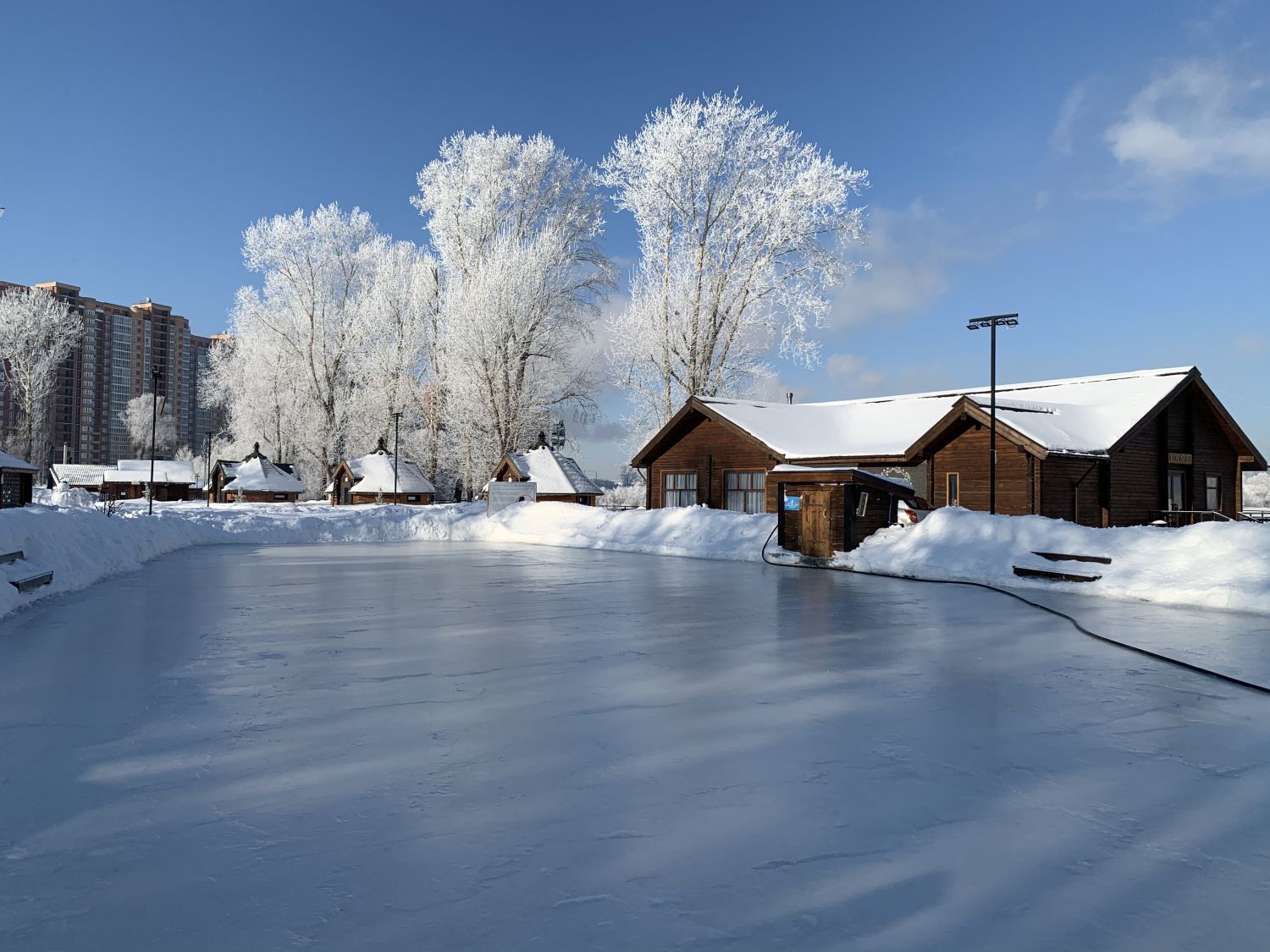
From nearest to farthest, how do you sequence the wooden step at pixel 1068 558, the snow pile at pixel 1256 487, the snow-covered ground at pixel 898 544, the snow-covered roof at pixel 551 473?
1. the snow-covered ground at pixel 898 544
2. the wooden step at pixel 1068 558
3. the snow-covered roof at pixel 551 473
4. the snow pile at pixel 1256 487

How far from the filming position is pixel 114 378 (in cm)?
14062

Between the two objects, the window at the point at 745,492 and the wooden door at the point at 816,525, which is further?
the window at the point at 745,492

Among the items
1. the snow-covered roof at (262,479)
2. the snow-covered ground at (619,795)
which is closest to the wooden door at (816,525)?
the snow-covered ground at (619,795)

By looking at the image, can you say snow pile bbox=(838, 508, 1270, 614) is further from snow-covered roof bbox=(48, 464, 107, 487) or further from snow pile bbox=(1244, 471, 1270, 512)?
snow pile bbox=(1244, 471, 1270, 512)

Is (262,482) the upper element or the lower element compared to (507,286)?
lower

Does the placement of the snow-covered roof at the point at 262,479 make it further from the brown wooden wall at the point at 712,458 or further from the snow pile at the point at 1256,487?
the snow pile at the point at 1256,487

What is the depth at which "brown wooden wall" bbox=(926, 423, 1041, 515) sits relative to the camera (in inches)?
865

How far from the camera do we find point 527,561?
65.7 feet

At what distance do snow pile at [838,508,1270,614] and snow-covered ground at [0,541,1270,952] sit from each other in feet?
17.3

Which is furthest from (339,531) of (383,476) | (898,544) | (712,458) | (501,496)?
(383,476)

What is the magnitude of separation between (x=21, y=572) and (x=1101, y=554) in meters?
16.6

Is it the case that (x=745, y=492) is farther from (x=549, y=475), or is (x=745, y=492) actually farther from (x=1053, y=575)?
(x=549, y=475)

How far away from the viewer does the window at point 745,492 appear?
91.9 feet

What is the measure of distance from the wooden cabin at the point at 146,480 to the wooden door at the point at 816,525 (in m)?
66.8
